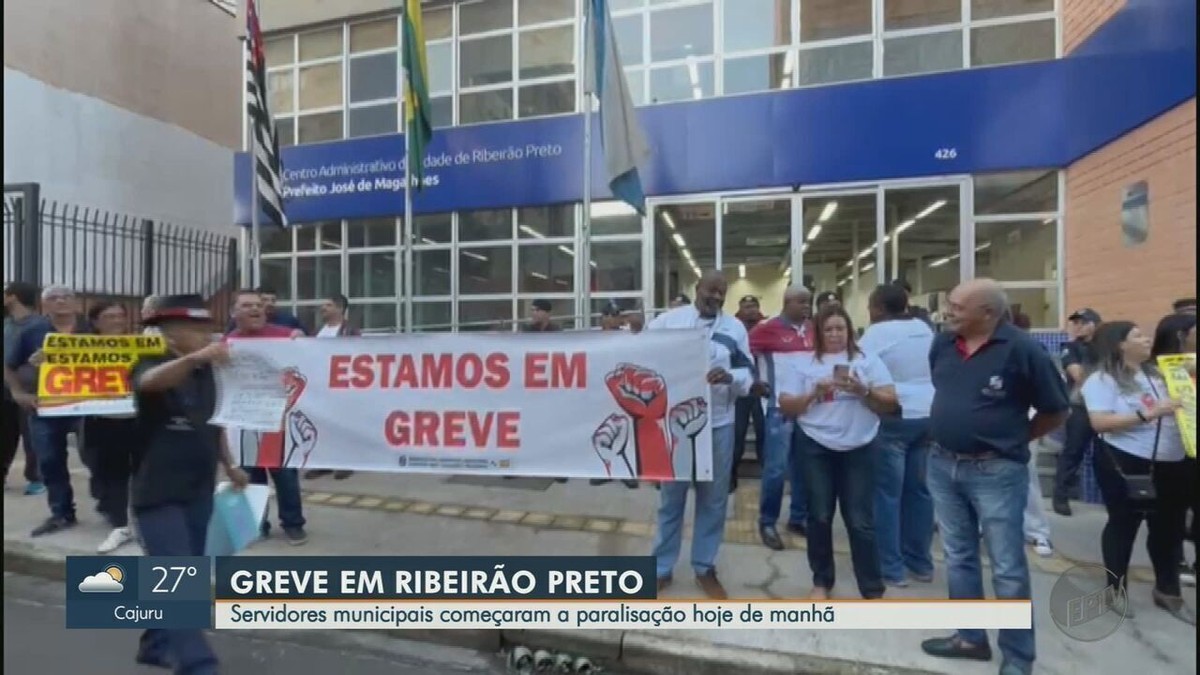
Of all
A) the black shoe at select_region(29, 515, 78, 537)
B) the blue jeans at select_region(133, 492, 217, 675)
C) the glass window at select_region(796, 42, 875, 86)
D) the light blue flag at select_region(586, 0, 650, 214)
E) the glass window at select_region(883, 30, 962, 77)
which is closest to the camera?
the blue jeans at select_region(133, 492, 217, 675)

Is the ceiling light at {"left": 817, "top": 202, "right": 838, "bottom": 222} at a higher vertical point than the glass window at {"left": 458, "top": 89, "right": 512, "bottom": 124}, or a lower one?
lower

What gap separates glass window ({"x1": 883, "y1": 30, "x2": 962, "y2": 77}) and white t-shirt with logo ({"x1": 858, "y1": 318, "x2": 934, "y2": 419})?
655cm

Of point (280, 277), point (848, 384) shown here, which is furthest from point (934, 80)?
point (280, 277)

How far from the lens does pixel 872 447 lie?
3.76 metres

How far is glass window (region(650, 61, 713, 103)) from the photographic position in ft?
33.5

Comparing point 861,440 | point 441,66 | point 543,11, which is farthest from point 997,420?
point 441,66

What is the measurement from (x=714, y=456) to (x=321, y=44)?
40.3 feet

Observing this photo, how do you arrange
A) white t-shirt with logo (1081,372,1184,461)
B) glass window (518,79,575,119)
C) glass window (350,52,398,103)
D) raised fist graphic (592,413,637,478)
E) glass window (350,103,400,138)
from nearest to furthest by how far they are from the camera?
white t-shirt with logo (1081,372,1184,461) → raised fist graphic (592,413,637,478) → glass window (518,79,575,119) → glass window (350,103,400,138) → glass window (350,52,398,103)

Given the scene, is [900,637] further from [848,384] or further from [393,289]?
[393,289]

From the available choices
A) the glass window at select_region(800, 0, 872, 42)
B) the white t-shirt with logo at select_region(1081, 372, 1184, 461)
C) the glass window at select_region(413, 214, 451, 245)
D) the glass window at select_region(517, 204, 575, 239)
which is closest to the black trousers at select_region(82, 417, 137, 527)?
the white t-shirt with logo at select_region(1081, 372, 1184, 461)

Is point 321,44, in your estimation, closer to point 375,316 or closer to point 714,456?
point 375,316

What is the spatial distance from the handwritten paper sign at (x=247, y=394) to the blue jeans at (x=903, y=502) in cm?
338

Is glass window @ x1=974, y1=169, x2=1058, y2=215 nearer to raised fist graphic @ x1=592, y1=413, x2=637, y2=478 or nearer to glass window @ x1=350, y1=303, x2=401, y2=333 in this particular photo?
raised fist graphic @ x1=592, y1=413, x2=637, y2=478

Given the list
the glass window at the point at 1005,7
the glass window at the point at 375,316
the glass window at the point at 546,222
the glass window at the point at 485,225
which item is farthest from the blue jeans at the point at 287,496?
the glass window at the point at 1005,7
